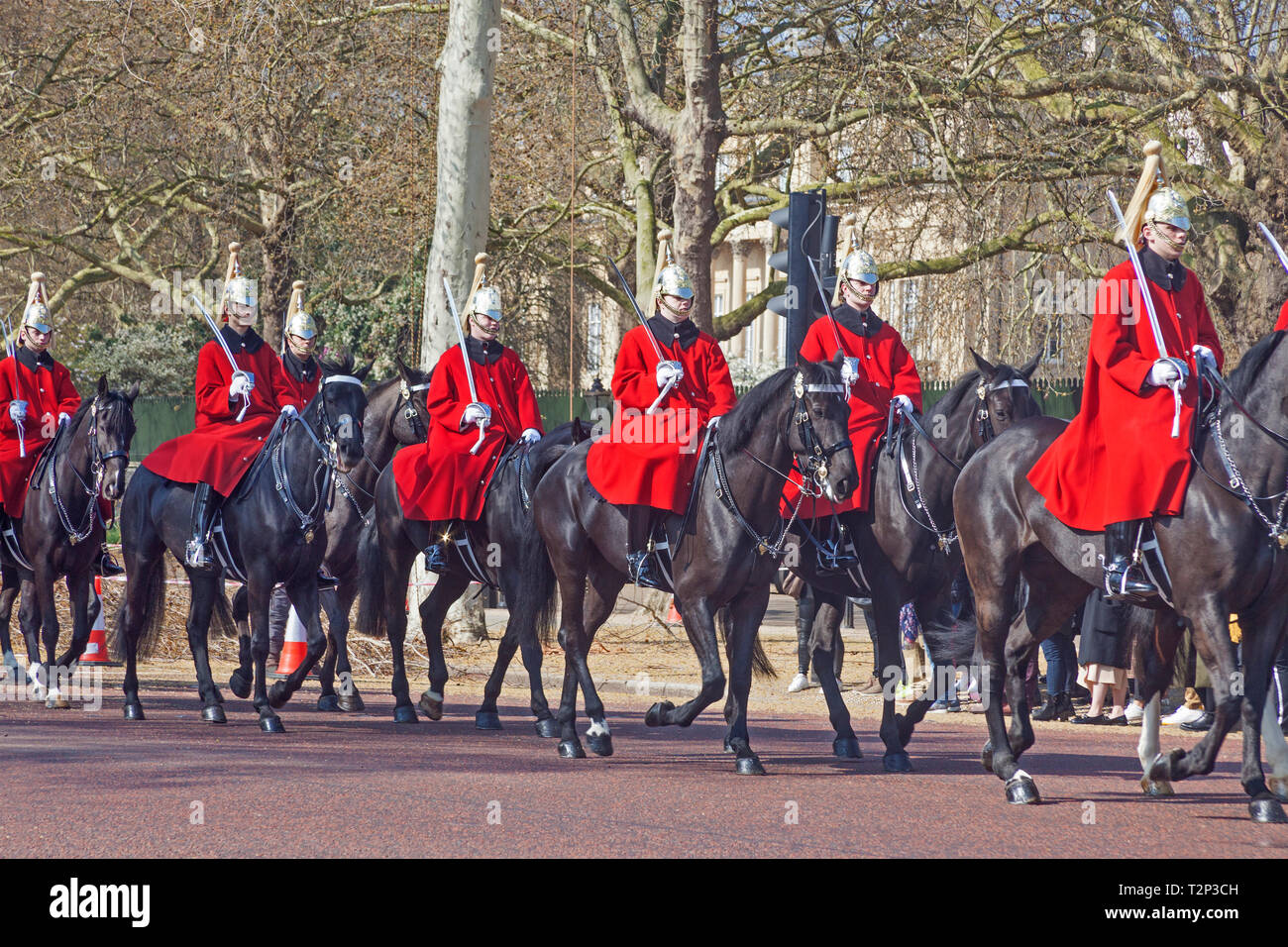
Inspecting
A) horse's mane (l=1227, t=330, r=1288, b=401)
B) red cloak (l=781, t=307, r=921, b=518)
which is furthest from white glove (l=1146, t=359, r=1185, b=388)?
red cloak (l=781, t=307, r=921, b=518)

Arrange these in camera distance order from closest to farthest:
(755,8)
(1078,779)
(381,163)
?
(1078,779) → (755,8) → (381,163)

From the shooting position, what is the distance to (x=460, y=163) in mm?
16250

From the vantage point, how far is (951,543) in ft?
32.3

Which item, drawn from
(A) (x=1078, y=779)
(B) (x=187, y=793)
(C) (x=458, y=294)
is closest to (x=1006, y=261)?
(C) (x=458, y=294)

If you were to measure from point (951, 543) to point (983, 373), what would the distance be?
1.24 m

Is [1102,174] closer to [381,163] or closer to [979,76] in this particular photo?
[979,76]

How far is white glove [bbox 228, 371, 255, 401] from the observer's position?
11.4 m

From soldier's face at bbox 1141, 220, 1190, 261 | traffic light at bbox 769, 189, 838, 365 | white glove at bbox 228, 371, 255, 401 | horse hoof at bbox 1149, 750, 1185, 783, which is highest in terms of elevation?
traffic light at bbox 769, 189, 838, 365

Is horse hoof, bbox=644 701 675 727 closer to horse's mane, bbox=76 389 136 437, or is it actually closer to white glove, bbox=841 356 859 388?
white glove, bbox=841 356 859 388

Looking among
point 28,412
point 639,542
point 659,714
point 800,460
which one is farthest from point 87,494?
point 800,460

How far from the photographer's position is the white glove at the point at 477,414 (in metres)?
11.1

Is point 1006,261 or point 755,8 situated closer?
point 755,8

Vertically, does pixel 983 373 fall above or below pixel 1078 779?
above

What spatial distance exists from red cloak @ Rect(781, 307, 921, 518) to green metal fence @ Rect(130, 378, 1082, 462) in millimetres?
2202
